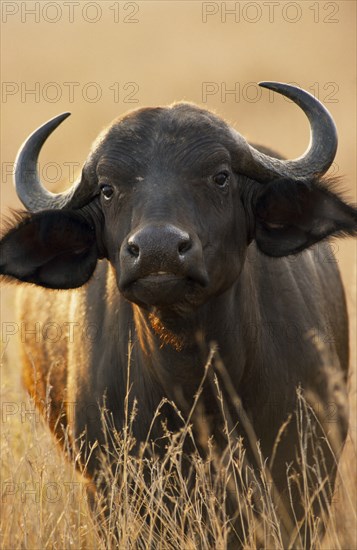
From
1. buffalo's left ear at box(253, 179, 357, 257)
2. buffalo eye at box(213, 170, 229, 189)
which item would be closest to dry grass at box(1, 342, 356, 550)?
buffalo's left ear at box(253, 179, 357, 257)

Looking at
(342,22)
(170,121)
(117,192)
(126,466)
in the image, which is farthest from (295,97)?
(342,22)

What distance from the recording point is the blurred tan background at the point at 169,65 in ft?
55.7

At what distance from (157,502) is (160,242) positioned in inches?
46.3

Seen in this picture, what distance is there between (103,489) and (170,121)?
2003 mm

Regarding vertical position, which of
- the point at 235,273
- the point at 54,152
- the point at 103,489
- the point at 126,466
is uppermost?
the point at 235,273

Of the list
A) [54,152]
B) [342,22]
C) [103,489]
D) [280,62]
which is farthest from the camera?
[342,22]

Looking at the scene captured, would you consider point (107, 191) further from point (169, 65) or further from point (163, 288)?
point (169, 65)

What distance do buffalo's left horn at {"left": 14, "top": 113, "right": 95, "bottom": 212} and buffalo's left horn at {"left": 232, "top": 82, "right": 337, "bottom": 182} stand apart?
0.90m

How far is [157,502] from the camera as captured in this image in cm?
532

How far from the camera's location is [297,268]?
22.1ft

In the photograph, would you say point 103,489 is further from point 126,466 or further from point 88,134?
point 88,134

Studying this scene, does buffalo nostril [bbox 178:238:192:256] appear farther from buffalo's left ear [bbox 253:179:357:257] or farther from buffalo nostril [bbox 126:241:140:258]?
buffalo's left ear [bbox 253:179:357:257]

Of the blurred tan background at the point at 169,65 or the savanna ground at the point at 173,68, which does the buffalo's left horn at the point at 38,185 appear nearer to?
the savanna ground at the point at 173,68

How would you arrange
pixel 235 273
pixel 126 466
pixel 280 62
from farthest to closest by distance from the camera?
pixel 280 62 < pixel 235 273 < pixel 126 466
